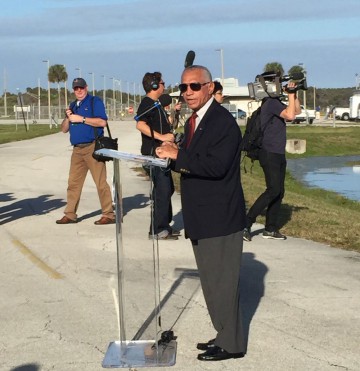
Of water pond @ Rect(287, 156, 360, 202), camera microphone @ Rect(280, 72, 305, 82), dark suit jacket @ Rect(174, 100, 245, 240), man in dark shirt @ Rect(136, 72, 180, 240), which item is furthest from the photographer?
water pond @ Rect(287, 156, 360, 202)

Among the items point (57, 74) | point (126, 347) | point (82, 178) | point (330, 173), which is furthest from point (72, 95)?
point (126, 347)

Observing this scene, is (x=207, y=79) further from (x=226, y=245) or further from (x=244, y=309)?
(x=244, y=309)

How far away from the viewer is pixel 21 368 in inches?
196

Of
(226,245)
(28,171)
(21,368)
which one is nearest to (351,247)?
(226,245)

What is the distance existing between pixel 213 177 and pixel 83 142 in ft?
19.4

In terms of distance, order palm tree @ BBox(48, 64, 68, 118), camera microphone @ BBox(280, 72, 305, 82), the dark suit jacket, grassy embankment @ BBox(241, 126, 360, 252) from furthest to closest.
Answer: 1. palm tree @ BBox(48, 64, 68, 118)
2. grassy embankment @ BBox(241, 126, 360, 252)
3. camera microphone @ BBox(280, 72, 305, 82)
4. the dark suit jacket

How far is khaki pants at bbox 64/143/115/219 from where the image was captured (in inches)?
416

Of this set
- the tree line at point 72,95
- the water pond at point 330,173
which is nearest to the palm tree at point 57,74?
the tree line at point 72,95

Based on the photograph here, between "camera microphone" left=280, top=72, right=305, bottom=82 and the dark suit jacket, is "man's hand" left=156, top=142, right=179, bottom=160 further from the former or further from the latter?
"camera microphone" left=280, top=72, right=305, bottom=82

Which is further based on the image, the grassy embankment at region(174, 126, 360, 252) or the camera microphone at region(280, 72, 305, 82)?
the grassy embankment at region(174, 126, 360, 252)

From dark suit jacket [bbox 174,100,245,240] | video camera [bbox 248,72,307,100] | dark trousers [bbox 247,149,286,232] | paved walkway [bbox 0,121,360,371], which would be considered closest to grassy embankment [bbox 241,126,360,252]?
paved walkway [bbox 0,121,360,371]

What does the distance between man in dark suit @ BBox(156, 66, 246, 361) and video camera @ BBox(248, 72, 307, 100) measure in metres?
3.90

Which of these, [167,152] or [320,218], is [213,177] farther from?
[320,218]

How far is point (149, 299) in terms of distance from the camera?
6.69 m
